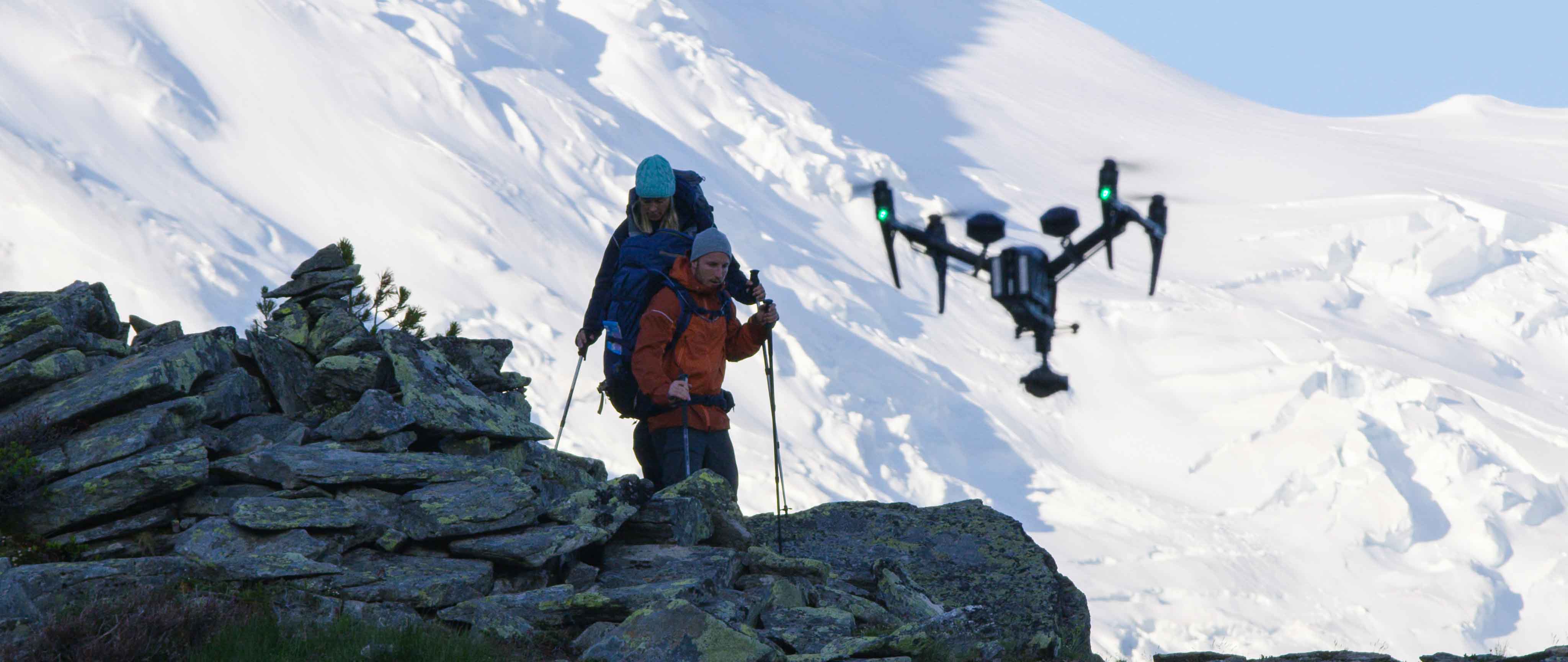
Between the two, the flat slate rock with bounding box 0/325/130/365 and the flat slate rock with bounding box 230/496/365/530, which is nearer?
the flat slate rock with bounding box 230/496/365/530

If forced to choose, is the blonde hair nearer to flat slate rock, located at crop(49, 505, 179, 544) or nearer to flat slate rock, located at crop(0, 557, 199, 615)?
flat slate rock, located at crop(49, 505, 179, 544)

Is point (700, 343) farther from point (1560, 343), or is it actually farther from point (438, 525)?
point (1560, 343)

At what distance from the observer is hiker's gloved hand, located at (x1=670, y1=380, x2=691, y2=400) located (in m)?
9.95

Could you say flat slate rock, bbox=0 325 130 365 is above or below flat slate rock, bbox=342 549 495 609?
above

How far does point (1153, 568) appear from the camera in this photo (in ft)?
307

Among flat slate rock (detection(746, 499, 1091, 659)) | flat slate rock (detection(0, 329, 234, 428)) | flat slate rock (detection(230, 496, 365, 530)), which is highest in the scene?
flat slate rock (detection(0, 329, 234, 428))

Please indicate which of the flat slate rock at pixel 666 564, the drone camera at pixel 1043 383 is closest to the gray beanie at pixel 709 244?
the flat slate rock at pixel 666 564

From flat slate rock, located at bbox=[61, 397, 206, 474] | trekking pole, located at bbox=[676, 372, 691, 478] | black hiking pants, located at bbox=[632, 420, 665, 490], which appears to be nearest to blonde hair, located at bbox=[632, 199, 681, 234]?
trekking pole, located at bbox=[676, 372, 691, 478]

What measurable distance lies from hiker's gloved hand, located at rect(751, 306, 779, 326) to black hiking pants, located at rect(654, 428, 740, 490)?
2.98 feet

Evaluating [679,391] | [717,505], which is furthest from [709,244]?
[717,505]

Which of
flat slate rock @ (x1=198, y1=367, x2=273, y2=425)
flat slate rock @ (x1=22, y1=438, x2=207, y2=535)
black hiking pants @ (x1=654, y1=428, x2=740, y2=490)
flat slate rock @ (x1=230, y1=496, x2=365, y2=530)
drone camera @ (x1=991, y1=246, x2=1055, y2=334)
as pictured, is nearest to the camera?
flat slate rock @ (x1=230, y1=496, x2=365, y2=530)

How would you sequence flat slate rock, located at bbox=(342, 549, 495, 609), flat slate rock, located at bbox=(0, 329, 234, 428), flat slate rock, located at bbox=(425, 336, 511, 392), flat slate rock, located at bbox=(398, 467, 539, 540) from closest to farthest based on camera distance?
flat slate rock, located at bbox=(342, 549, 495, 609) < flat slate rock, located at bbox=(398, 467, 539, 540) < flat slate rock, located at bbox=(0, 329, 234, 428) < flat slate rock, located at bbox=(425, 336, 511, 392)

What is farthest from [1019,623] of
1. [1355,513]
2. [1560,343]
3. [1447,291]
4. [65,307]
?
[1560,343]

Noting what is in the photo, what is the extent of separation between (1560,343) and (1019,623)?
135m
